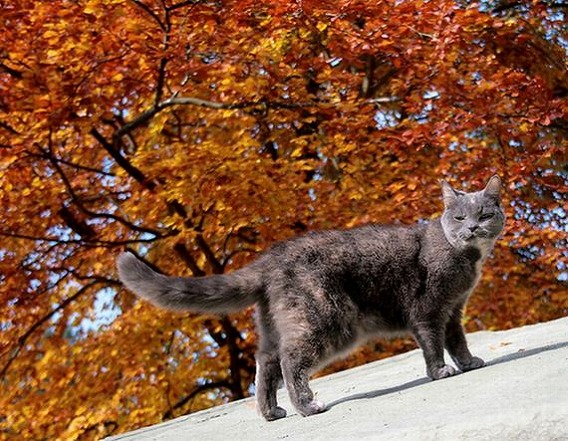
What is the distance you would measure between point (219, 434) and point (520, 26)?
29.8 feet

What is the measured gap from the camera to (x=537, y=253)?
41.5ft

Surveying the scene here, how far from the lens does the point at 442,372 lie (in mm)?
5613

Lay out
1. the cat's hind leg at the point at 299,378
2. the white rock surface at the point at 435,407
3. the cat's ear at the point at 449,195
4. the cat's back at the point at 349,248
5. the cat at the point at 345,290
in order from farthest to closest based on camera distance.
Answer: the cat's ear at the point at 449,195, the cat's back at the point at 349,248, the cat at the point at 345,290, the cat's hind leg at the point at 299,378, the white rock surface at the point at 435,407

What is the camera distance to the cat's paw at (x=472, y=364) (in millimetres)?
5773

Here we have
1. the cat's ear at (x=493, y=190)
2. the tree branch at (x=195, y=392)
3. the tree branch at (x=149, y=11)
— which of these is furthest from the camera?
the tree branch at (x=195, y=392)

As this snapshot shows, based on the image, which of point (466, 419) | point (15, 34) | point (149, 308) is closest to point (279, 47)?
point (15, 34)

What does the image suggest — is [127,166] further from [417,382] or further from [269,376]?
[417,382]

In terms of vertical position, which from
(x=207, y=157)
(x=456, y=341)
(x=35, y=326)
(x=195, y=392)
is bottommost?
(x=456, y=341)

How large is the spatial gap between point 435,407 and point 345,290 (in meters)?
1.33

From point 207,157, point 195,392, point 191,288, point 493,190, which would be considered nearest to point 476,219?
point 493,190

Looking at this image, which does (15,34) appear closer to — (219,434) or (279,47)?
(279,47)

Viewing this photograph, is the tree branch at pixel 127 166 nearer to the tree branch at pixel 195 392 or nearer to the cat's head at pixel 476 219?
the tree branch at pixel 195 392

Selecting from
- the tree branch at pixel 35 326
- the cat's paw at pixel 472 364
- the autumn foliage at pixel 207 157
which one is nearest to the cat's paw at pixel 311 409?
the cat's paw at pixel 472 364

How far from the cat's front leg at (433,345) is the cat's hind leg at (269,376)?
994 millimetres
